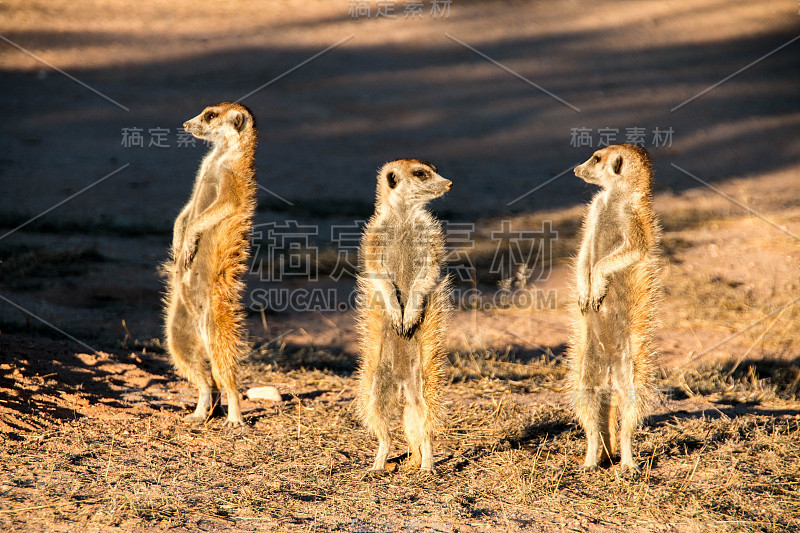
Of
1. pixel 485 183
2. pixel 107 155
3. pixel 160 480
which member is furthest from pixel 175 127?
pixel 160 480

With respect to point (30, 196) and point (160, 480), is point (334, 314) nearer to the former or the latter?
point (160, 480)

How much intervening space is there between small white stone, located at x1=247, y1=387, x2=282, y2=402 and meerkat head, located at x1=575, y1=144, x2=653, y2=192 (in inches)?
130

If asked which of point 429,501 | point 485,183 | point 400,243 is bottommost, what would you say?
point 429,501

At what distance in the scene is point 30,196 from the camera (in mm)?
14086

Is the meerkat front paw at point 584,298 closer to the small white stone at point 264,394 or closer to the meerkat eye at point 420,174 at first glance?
the meerkat eye at point 420,174

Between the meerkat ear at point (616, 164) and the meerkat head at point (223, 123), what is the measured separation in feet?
8.52

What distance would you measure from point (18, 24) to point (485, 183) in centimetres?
1534

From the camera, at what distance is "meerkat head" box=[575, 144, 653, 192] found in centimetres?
499

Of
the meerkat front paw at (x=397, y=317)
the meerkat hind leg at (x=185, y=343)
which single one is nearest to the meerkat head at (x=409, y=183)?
the meerkat front paw at (x=397, y=317)

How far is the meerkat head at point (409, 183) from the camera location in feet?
16.4

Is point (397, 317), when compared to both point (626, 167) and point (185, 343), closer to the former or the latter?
point (626, 167)

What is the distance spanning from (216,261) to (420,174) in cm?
175

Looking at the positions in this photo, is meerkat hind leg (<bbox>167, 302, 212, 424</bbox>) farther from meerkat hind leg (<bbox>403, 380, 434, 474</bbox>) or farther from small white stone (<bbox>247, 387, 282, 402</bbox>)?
meerkat hind leg (<bbox>403, 380, 434, 474</bbox>)

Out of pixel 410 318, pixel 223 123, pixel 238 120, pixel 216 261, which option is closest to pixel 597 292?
pixel 410 318
